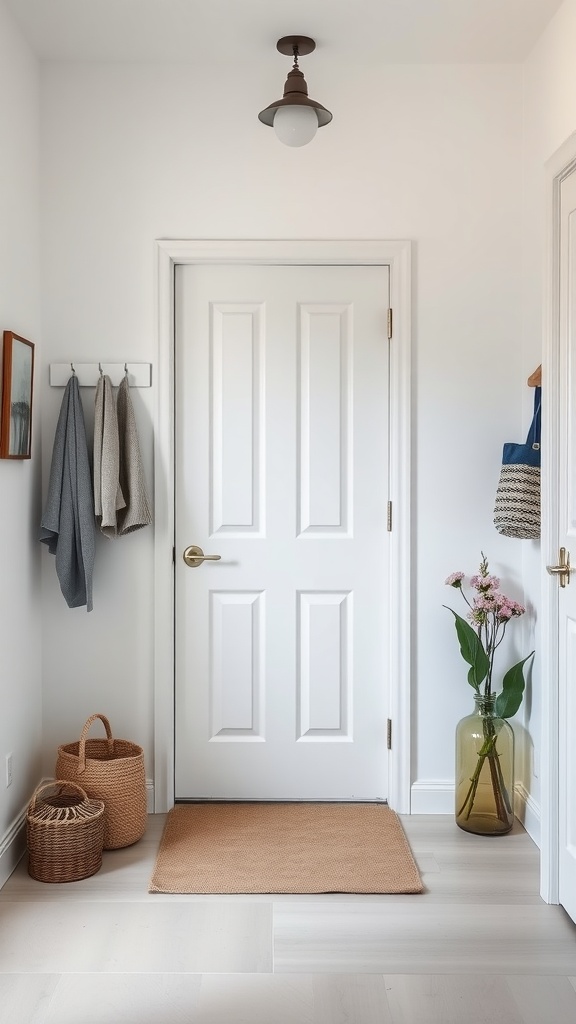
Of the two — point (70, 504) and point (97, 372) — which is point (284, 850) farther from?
point (97, 372)

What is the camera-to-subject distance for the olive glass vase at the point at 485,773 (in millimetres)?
2918

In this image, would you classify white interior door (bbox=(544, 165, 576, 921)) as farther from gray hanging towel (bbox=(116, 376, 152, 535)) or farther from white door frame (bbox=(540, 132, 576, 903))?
gray hanging towel (bbox=(116, 376, 152, 535))

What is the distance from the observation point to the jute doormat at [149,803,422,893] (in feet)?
8.39

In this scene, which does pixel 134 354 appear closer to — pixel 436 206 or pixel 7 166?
pixel 7 166

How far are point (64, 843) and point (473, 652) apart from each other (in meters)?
1.43

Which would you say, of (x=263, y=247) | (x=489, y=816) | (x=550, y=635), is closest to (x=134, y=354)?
(x=263, y=247)

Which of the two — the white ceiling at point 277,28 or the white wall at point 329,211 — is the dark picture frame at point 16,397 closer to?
the white wall at point 329,211

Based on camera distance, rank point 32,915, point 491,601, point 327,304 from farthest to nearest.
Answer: point 327,304 < point 491,601 < point 32,915

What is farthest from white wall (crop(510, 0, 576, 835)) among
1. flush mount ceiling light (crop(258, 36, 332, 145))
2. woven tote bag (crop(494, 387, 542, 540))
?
flush mount ceiling light (crop(258, 36, 332, 145))

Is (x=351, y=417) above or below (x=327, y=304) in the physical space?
below

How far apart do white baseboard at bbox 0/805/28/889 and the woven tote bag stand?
181 centimetres

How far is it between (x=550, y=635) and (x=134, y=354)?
1.66 metres

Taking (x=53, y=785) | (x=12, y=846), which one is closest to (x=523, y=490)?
(x=53, y=785)

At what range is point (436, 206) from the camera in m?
3.05
